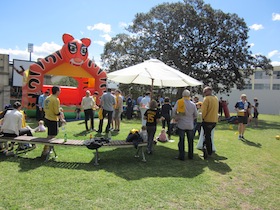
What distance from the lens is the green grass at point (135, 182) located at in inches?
148

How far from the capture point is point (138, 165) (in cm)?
564

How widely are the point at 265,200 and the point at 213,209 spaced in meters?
1.06

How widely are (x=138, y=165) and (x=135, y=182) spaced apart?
1.10m

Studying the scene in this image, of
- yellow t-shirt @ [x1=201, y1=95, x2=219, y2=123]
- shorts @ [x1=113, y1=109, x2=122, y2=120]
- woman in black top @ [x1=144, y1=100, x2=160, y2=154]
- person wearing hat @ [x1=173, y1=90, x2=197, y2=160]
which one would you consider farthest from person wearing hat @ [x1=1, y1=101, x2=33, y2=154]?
yellow t-shirt @ [x1=201, y1=95, x2=219, y2=123]

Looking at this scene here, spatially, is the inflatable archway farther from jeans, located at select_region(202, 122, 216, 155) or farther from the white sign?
the white sign

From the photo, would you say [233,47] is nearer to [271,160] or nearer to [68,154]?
[271,160]

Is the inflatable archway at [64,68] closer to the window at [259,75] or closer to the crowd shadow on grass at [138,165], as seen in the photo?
the crowd shadow on grass at [138,165]

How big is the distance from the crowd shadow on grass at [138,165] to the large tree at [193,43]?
1480cm

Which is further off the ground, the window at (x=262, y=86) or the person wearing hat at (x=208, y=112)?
the window at (x=262, y=86)

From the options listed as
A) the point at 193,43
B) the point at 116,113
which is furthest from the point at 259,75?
the point at 116,113

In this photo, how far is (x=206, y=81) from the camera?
22141 mm

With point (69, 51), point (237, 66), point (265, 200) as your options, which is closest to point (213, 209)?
point (265, 200)

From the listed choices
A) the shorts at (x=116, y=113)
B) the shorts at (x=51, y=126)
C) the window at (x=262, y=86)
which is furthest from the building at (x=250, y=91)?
the shorts at (x=51, y=126)

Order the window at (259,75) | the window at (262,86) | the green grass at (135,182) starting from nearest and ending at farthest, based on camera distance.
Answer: the green grass at (135,182), the window at (262,86), the window at (259,75)
